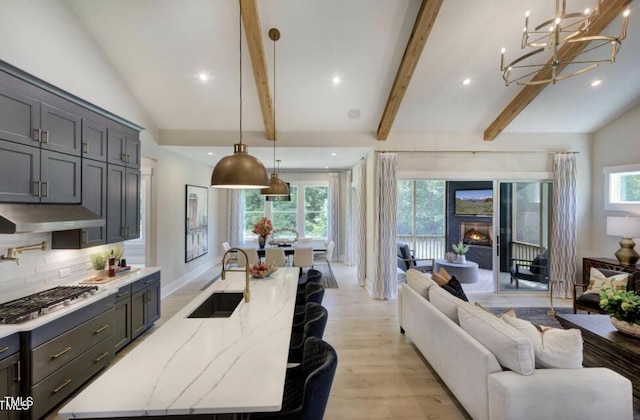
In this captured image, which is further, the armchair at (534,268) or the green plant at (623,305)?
the armchair at (534,268)

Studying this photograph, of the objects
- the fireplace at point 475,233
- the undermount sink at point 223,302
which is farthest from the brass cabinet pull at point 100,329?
the fireplace at point 475,233

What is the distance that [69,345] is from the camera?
2422 mm

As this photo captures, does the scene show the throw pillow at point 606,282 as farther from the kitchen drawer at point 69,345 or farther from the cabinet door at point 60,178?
the cabinet door at point 60,178

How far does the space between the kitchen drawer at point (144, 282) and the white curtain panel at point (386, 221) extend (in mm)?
3538

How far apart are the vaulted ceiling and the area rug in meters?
2.99

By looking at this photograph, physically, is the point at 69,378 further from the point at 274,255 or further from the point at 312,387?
the point at 274,255

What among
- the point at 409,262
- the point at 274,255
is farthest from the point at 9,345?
the point at 409,262

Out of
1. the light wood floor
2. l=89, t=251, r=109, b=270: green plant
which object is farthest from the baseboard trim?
l=89, t=251, r=109, b=270: green plant

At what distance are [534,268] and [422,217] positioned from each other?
237 centimetres

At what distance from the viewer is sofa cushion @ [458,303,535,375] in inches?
74.8

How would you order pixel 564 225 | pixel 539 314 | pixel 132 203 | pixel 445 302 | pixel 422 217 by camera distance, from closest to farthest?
pixel 445 302 → pixel 132 203 → pixel 539 314 → pixel 564 225 → pixel 422 217

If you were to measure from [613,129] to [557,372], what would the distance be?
17.1 feet

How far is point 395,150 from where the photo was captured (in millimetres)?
5277

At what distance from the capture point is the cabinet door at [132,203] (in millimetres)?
3664
